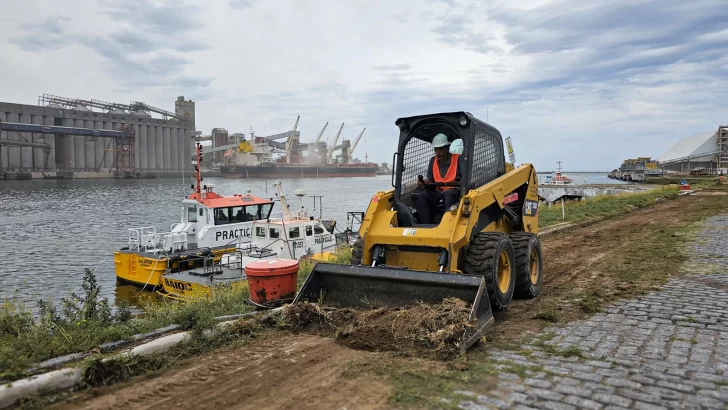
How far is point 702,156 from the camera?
64.3 metres

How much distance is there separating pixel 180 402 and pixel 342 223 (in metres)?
25.9

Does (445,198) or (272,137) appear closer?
(445,198)

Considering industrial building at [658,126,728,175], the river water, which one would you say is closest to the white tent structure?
industrial building at [658,126,728,175]

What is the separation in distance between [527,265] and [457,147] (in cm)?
175

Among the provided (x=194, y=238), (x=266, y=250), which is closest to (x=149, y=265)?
(x=194, y=238)

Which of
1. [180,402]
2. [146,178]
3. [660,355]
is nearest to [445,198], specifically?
[660,355]

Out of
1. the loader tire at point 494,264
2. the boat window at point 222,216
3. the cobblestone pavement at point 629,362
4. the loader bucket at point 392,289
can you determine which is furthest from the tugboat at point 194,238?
the cobblestone pavement at point 629,362

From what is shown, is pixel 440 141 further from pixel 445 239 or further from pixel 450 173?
pixel 445 239

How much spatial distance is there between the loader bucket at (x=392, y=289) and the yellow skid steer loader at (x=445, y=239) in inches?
0.4

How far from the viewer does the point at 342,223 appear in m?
29.4

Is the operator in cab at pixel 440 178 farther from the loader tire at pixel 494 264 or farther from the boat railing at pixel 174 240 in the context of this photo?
the boat railing at pixel 174 240

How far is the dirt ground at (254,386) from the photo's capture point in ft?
11.4

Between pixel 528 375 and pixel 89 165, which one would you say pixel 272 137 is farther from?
pixel 528 375

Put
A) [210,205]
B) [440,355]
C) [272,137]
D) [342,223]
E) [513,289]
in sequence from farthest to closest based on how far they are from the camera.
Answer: [272,137], [342,223], [210,205], [513,289], [440,355]
